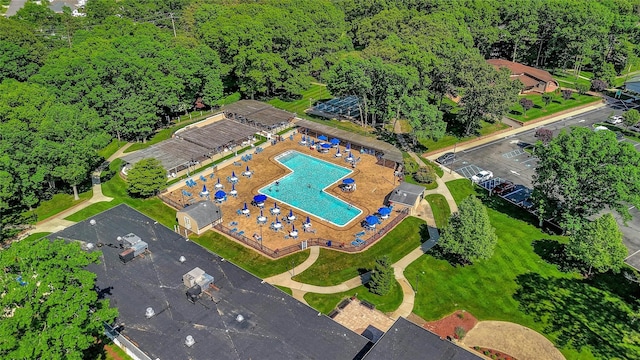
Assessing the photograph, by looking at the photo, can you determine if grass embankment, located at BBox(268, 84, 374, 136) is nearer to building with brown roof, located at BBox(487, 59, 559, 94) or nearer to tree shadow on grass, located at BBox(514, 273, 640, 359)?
building with brown roof, located at BBox(487, 59, 559, 94)

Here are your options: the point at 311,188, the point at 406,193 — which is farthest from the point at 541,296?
the point at 311,188

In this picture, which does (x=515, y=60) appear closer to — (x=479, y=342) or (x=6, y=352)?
(x=479, y=342)

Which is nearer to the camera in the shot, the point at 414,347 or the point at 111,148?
the point at 414,347

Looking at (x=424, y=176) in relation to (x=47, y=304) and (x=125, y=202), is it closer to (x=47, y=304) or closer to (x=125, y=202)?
(x=125, y=202)

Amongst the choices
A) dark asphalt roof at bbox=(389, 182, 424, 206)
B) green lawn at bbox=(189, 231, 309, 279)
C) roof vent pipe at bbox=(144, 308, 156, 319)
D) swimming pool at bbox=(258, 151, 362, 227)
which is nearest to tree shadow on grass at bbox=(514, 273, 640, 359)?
dark asphalt roof at bbox=(389, 182, 424, 206)

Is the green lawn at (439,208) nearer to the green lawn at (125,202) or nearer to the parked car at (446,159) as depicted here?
the parked car at (446,159)

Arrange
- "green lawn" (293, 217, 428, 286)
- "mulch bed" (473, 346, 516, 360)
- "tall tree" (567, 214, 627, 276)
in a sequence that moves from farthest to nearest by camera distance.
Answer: "green lawn" (293, 217, 428, 286) < "tall tree" (567, 214, 627, 276) < "mulch bed" (473, 346, 516, 360)
